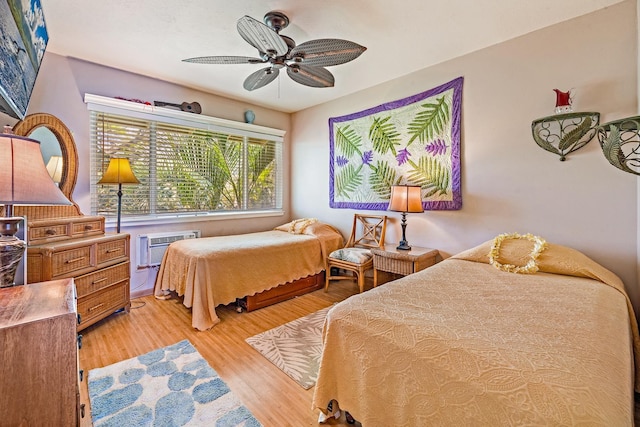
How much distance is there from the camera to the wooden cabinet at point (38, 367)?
833 mm

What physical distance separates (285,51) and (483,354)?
2210 millimetres

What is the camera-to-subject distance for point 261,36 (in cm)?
194

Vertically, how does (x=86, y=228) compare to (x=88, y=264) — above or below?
above

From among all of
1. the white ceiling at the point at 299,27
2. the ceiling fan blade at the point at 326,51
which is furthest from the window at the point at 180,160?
the ceiling fan blade at the point at 326,51

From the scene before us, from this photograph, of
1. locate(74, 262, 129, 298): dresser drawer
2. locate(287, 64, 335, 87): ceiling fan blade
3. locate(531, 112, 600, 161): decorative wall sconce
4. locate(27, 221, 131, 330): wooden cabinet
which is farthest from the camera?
locate(287, 64, 335, 87): ceiling fan blade

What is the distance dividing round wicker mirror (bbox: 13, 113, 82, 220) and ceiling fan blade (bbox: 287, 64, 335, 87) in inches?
91.0

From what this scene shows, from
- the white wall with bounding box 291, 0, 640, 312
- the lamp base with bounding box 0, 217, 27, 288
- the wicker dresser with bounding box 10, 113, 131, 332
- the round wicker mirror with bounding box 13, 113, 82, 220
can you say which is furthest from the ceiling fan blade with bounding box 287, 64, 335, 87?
the round wicker mirror with bounding box 13, 113, 82, 220

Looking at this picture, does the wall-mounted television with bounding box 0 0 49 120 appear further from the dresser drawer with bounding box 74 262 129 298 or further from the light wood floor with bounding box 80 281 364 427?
the light wood floor with bounding box 80 281 364 427

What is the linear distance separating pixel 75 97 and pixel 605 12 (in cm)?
478

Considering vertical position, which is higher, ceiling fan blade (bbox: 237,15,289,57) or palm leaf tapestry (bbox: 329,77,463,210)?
ceiling fan blade (bbox: 237,15,289,57)

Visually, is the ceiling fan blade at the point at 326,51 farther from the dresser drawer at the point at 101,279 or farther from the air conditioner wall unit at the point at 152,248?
the air conditioner wall unit at the point at 152,248

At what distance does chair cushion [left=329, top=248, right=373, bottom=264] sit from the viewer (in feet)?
Result: 10.6

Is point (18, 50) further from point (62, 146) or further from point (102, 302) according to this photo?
point (102, 302)

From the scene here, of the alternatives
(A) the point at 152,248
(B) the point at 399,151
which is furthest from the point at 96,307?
(B) the point at 399,151
